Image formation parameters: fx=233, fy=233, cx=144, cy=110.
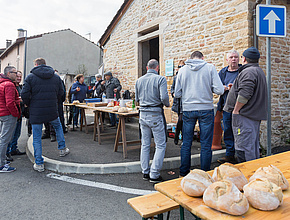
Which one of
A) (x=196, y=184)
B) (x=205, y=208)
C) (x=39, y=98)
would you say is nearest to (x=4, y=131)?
(x=39, y=98)

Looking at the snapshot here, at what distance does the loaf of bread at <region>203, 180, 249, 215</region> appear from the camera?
117 cm

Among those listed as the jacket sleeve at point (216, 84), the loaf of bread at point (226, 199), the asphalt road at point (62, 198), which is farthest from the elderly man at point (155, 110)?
the loaf of bread at point (226, 199)

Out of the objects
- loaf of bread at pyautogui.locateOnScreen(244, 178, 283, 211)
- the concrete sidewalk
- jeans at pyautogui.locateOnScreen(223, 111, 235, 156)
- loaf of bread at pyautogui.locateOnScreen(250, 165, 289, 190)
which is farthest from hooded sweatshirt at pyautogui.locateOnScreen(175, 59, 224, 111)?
loaf of bread at pyautogui.locateOnScreen(244, 178, 283, 211)

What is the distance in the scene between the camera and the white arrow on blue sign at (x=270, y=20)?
3879mm

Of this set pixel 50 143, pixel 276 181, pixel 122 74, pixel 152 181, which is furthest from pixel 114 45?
pixel 276 181

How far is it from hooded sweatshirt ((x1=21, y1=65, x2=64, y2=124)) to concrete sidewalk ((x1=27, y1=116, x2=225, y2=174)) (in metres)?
0.93

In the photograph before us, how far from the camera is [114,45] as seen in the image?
10727 millimetres

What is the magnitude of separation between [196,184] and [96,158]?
12.1 feet

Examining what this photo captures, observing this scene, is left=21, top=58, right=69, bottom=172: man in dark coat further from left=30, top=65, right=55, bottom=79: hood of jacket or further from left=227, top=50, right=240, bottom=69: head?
left=227, top=50, right=240, bottom=69: head

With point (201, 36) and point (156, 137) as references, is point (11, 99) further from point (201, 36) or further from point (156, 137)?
point (201, 36)

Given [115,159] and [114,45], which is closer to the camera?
[115,159]

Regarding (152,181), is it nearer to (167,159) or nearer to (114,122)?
(167,159)

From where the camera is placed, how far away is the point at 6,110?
421cm

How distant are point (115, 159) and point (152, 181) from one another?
1.27 meters
